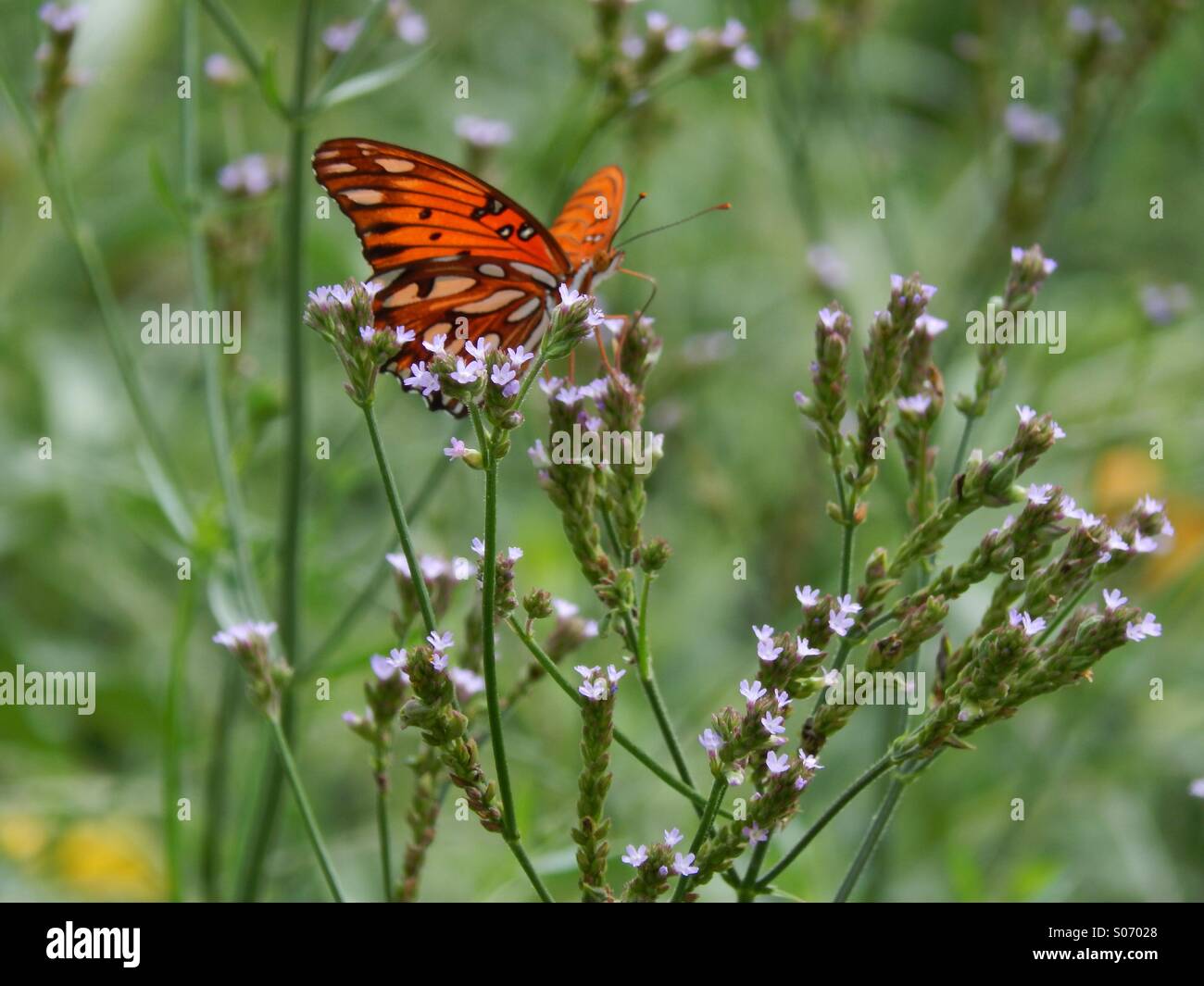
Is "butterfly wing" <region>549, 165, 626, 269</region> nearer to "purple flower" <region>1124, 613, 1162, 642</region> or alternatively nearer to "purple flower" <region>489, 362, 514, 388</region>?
"purple flower" <region>489, 362, 514, 388</region>

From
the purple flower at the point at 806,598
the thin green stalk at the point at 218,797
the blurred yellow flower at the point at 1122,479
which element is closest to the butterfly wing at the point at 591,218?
the purple flower at the point at 806,598

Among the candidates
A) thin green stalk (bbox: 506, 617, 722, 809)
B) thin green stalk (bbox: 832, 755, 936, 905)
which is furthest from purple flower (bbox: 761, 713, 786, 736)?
thin green stalk (bbox: 832, 755, 936, 905)

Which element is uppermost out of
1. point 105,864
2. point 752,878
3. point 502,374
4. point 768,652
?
point 502,374

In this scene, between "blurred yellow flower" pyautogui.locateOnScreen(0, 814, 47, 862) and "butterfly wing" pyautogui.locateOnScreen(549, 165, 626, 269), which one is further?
"blurred yellow flower" pyautogui.locateOnScreen(0, 814, 47, 862)

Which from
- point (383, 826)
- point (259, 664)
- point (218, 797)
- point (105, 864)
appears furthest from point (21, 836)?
point (383, 826)

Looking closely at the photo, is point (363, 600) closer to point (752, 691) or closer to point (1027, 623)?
point (752, 691)

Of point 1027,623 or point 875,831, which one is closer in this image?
point 1027,623

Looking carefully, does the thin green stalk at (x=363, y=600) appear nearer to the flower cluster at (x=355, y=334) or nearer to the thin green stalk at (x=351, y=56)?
the flower cluster at (x=355, y=334)
